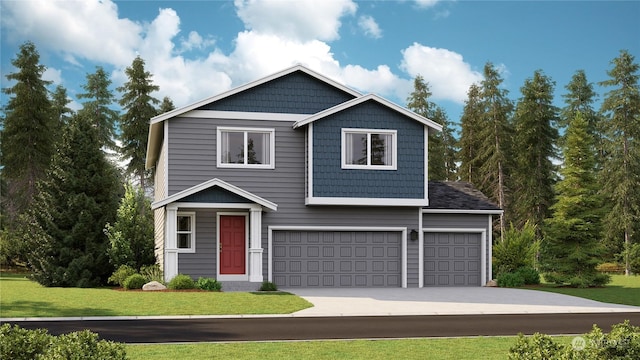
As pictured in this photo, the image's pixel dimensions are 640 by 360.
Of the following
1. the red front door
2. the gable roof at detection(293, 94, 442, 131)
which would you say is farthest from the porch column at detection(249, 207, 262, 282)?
the gable roof at detection(293, 94, 442, 131)

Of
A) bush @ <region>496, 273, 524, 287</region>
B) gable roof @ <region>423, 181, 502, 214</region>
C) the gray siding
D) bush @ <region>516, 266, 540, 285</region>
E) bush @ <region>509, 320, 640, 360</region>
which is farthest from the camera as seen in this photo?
bush @ <region>516, 266, 540, 285</region>

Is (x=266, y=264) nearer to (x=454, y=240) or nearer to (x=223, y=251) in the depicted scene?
(x=223, y=251)

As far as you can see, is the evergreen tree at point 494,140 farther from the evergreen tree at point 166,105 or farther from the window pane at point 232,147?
the window pane at point 232,147

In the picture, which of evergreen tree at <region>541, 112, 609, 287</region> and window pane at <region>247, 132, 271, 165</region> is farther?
evergreen tree at <region>541, 112, 609, 287</region>

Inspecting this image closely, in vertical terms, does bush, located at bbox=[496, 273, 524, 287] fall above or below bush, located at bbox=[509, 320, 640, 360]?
below

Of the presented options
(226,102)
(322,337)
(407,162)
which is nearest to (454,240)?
(407,162)

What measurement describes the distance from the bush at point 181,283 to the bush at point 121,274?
2665 mm

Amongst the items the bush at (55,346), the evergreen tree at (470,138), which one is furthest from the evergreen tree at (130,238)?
the evergreen tree at (470,138)

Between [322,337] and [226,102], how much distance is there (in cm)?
1495

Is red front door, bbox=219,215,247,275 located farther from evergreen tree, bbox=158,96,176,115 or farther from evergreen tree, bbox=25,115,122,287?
evergreen tree, bbox=158,96,176,115

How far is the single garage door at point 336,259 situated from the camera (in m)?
26.5

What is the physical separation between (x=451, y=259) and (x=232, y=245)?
8.64 m

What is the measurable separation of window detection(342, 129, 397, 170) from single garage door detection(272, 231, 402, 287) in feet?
8.79

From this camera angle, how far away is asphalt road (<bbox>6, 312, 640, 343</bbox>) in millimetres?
13219
